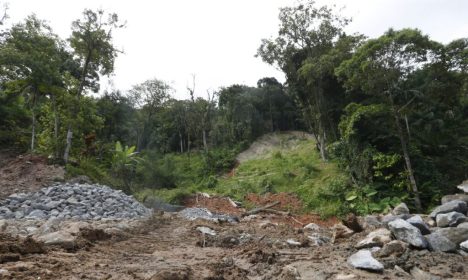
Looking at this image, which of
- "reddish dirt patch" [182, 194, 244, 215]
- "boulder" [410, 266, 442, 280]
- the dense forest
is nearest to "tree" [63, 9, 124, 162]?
the dense forest

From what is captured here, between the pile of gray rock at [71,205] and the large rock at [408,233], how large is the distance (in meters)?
6.83

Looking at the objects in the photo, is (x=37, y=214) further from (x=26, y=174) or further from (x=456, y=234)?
(x=456, y=234)

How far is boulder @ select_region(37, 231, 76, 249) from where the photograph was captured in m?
5.13

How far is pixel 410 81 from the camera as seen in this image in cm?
1275

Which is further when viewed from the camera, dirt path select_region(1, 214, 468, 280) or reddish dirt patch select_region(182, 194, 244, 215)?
reddish dirt patch select_region(182, 194, 244, 215)

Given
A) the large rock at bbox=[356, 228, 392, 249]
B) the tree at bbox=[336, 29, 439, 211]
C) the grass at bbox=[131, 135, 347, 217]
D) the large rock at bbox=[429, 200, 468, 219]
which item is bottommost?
the large rock at bbox=[356, 228, 392, 249]

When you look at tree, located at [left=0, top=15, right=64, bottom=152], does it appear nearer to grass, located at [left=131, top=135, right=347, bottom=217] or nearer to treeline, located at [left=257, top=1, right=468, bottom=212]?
grass, located at [left=131, top=135, right=347, bottom=217]

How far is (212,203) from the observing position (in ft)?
53.0

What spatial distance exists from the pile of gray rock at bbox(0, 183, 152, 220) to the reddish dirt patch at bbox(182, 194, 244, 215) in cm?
517

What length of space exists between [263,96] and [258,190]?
720 inches

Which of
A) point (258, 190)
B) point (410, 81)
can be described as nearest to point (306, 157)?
point (258, 190)

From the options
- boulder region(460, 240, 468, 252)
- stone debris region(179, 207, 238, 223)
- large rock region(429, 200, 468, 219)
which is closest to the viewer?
boulder region(460, 240, 468, 252)

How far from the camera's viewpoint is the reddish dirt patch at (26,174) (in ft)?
31.5

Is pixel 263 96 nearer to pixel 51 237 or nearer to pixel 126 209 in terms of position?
pixel 126 209
